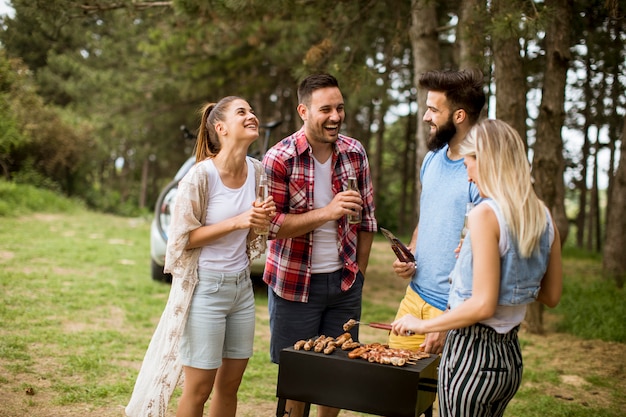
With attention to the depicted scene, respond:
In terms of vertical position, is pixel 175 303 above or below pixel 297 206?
below

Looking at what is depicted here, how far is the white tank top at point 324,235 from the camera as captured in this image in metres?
3.60

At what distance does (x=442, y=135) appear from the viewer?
3.24 m

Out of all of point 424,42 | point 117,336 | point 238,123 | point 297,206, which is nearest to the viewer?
point 238,123

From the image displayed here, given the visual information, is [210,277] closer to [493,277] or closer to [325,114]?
[325,114]

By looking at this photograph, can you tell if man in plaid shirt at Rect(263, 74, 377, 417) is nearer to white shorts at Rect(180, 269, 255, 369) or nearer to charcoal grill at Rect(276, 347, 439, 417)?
white shorts at Rect(180, 269, 255, 369)

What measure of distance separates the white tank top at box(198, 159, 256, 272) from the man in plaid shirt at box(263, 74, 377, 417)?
7.0 inches

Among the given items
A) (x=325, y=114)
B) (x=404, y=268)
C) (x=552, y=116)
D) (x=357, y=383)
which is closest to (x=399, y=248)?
(x=404, y=268)

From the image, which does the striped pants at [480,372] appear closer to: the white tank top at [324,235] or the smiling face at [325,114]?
the white tank top at [324,235]

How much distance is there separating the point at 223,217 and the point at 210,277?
1.02ft

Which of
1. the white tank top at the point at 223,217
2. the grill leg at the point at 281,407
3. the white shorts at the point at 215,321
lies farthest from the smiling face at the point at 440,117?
the grill leg at the point at 281,407

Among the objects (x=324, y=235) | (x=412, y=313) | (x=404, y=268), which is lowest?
(x=412, y=313)

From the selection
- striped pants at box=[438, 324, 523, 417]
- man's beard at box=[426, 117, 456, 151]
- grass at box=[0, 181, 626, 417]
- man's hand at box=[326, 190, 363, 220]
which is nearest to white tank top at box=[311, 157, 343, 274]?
man's hand at box=[326, 190, 363, 220]

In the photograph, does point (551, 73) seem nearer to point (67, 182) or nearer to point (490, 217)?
point (490, 217)

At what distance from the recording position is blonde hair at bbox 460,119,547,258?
91.7 inches
